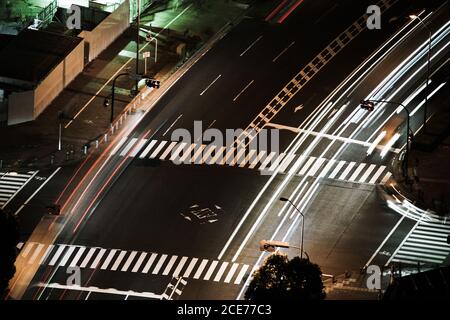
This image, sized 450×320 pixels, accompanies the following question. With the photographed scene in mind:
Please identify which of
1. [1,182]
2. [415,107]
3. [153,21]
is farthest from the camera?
Result: [153,21]

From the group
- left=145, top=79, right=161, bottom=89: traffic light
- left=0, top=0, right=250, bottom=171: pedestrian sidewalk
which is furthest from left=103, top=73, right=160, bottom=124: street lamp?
left=0, top=0, right=250, bottom=171: pedestrian sidewalk

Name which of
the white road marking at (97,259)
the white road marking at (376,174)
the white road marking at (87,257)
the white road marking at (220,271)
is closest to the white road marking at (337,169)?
the white road marking at (376,174)

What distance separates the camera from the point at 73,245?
67.9 metres

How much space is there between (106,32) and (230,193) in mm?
29591

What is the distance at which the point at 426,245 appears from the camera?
232 feet

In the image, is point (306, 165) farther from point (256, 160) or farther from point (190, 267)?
point (190, 267)

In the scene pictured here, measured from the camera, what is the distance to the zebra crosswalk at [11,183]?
74.5 meters

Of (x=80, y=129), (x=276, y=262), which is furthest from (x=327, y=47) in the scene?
(x=276, y=262)

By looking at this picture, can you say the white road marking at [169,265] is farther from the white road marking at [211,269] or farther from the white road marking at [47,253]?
the white road marking at [47,253]

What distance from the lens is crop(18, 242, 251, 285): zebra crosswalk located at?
2576 inches

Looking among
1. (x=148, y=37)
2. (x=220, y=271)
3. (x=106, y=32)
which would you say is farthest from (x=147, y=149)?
(x=148, y=37)

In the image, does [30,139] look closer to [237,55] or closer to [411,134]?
[237,55]
